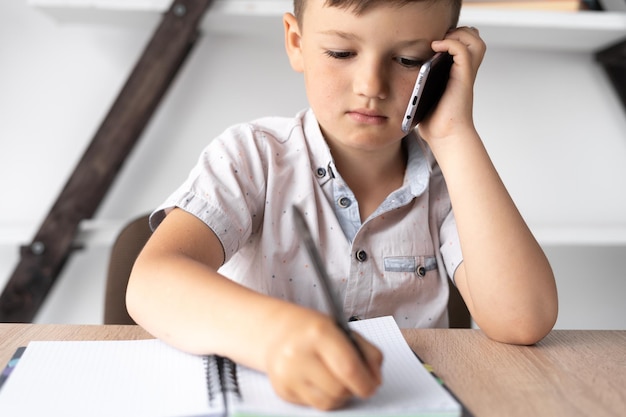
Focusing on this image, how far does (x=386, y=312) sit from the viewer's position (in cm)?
99

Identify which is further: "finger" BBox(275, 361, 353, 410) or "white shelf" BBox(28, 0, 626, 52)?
"white shelf" BBox(28, 0, 626, 52)

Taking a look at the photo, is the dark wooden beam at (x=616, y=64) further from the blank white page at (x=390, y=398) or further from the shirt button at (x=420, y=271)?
the blank white page at (x=390, y=398)

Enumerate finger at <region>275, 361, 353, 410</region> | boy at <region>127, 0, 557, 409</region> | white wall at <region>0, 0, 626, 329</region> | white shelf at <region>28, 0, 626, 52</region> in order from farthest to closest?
white wall at <region>0, 0, 626, 329</region>, white shelf at <region>28, 0, 626, 52</region>, boy at <region>127, 0, 557, 409</region>, finger at <region>275, 361, 353, 410</region>

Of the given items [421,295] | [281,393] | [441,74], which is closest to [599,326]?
[421,295]

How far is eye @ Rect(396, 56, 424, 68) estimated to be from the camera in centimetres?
87

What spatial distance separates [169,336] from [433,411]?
0.91 ft

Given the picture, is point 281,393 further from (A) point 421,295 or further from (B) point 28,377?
(A) point 421,295

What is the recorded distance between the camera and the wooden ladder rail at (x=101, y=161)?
173 centimetres

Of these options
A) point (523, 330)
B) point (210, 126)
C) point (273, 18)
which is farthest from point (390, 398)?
point (210, 126)

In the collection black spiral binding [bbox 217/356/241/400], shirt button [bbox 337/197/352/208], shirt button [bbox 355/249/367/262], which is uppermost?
shirt button [bbox 337/197/352/208]

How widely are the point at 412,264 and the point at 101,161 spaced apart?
1038 mm

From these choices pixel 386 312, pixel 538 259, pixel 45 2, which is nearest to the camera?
pixel 538 259

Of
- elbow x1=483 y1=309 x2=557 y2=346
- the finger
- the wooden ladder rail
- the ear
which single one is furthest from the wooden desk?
the wooden ladder rail

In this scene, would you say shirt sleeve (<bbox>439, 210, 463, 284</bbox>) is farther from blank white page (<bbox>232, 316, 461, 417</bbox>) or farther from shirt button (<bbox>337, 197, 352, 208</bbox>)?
blank white page (<bbox>232, 316, 461, 417</bbox>)
